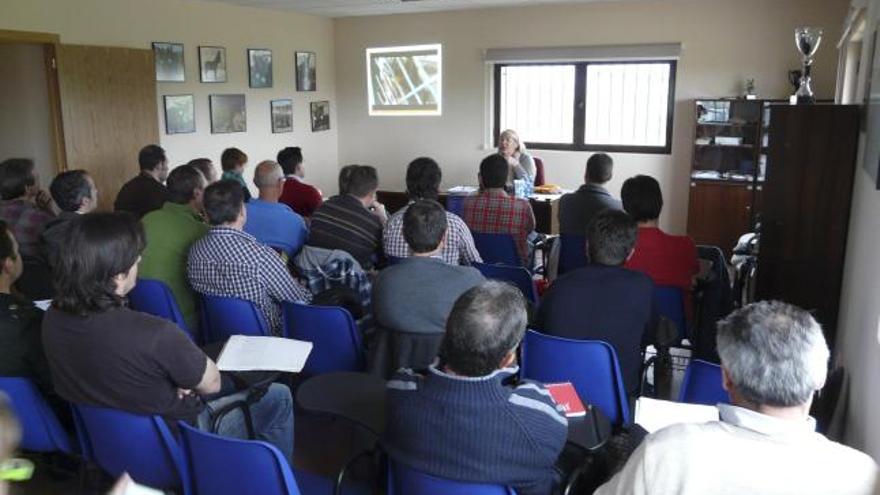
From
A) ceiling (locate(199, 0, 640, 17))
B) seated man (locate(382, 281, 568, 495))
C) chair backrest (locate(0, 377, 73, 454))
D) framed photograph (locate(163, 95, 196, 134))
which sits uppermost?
ceiling (locate(199, 0, 640, 17))

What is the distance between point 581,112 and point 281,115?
361cm

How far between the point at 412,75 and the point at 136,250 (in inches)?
276

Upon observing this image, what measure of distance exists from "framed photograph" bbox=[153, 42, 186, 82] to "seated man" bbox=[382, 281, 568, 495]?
609cm

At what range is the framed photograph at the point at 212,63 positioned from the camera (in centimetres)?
731

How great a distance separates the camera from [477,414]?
5.31 feet

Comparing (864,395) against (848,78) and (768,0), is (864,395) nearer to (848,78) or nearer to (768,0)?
(848,78)

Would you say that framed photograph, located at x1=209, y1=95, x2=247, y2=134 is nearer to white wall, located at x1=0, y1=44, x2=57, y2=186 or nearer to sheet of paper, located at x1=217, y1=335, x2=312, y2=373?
white wall, located at x1=0, y1=44, x2=57, y2=186

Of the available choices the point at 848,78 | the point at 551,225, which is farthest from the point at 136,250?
the point at 848,78

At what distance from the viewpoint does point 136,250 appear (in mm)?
2170

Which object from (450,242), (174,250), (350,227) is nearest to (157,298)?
(174,250)

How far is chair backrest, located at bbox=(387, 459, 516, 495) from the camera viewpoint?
5.24ft

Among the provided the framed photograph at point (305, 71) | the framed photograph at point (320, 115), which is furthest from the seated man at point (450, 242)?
the framed photograph at point (320, 115)

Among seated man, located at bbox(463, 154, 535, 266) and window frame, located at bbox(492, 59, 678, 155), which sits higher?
window frame, located at bbox(492, 59, 678, 155)

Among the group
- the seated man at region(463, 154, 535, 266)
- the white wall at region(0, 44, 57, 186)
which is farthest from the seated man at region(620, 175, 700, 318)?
the white wall at region(0, 44, 57, 186)
